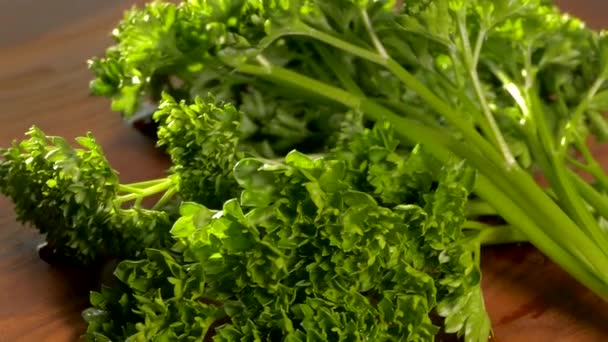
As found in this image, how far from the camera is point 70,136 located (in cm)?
151

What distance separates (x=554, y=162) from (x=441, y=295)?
0.29 meters

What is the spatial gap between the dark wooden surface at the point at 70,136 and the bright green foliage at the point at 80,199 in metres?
0.11

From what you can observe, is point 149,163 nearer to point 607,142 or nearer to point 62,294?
point 62,294

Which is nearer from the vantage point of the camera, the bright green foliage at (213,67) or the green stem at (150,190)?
the green stem at (150,190)

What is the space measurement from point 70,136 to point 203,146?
0.55 m

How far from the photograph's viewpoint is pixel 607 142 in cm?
142

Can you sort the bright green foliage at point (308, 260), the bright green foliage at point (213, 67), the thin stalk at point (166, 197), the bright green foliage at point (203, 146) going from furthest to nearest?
1. the bright green foliage at point (213, 67)
2. the thin stalk at point (166, 197)
3. the bright green foliage at point (203, 146)
4. the bright green foliage at point (308, 260)

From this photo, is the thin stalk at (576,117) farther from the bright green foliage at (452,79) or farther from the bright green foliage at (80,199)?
the bright green foliage at (80,199)

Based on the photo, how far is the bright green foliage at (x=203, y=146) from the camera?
3.40 ft

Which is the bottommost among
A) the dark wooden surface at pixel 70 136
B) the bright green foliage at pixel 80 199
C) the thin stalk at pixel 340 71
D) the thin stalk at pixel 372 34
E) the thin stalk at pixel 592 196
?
the dark wooden surface at pixel 70 136

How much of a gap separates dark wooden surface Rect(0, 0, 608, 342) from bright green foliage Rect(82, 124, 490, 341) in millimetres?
176

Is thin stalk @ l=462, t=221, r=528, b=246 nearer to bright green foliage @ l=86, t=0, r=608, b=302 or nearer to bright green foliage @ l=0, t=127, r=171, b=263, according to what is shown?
bright green foliage @ l=86, t=0, r=608, b=302

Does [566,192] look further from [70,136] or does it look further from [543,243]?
[70,136]

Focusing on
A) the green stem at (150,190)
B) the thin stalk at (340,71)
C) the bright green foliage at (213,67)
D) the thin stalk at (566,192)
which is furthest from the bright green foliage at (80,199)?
the thin stalk at (566,192)
